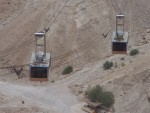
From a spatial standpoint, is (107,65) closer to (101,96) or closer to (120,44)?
(101,96)

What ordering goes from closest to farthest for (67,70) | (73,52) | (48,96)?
(48,96) → (67,70) → (73,52)

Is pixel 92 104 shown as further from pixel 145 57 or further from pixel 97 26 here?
A: pixel 97 26

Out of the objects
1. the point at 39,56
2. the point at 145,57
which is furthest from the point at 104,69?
the point at 39,56

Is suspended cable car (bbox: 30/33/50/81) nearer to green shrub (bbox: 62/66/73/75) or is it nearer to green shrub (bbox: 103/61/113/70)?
green shrub (bbox: 103/61/113/70)

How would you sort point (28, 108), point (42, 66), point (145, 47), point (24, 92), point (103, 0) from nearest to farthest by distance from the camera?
point (42, 66) < point (28, 108) < point (24, 92) < point (145, 47) < point (103, 0)

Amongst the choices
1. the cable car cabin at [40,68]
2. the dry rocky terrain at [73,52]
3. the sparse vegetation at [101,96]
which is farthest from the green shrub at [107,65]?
the cable car cabin at [40,68]

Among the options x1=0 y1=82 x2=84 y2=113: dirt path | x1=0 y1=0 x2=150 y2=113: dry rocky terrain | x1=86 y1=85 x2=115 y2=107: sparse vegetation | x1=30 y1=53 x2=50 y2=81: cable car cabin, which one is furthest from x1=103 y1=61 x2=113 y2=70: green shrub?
x1=30 y1=53 x2=50 y2=81: cable car cabin

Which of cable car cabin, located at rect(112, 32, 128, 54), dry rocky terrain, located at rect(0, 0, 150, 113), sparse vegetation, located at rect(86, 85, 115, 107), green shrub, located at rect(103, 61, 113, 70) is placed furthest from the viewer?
green shrub, located at rect(103, 61, 113, 70)

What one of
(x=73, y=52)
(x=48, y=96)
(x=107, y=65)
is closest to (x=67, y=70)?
(x=73, y=52)
